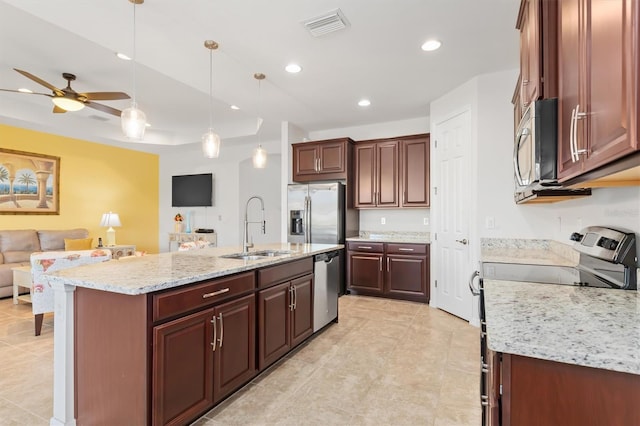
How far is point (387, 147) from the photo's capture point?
489cm

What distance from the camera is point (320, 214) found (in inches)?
194

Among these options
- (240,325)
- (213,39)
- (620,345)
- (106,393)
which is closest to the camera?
(620,345)

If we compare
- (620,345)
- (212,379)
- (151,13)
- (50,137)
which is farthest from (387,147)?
(50,137)

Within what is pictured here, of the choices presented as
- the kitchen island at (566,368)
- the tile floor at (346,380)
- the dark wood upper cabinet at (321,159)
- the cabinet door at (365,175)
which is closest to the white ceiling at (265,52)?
the dark wood upper cabinet at (321,159)

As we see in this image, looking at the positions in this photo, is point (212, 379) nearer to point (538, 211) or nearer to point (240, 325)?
point (240, 325)

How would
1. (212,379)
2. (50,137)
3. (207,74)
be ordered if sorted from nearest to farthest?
1. (212,379)
2. (207,74)
3. (50,137)

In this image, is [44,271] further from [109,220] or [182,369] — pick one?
[109,220]

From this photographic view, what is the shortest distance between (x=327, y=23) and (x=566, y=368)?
266 cm

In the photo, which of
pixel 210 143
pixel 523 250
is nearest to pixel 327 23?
pixel 210 143

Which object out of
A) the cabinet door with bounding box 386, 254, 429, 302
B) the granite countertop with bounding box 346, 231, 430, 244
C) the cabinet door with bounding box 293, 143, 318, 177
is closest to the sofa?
the cabinet door with bounding box 293, 143, 318, 177

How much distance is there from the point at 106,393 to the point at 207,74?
3034 mm

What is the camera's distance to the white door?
3.72 meters

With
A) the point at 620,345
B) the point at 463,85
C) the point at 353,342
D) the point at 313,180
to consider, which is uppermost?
the point at 463,85

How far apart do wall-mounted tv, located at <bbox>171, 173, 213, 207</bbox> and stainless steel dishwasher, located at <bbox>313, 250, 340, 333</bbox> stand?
4.60 m
